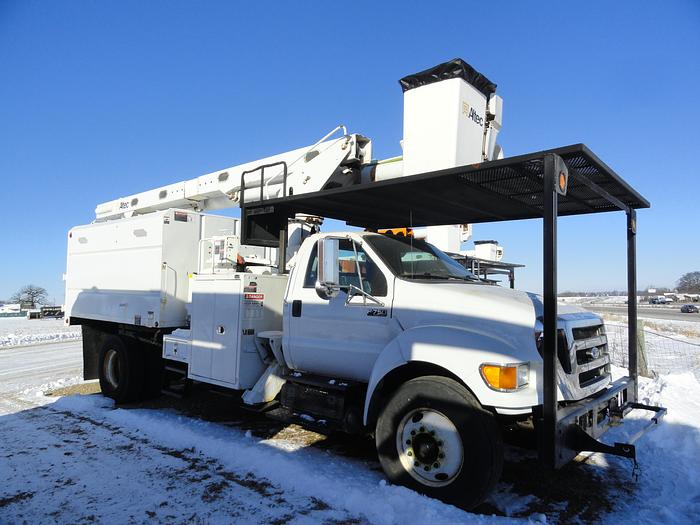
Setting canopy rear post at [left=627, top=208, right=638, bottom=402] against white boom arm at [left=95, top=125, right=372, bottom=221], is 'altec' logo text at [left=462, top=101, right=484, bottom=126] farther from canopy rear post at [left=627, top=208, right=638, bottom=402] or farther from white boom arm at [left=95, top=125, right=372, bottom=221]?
canopy rear post at [left=627, top=208, right=638, bottom=402]

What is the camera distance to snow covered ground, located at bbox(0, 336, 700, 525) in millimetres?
3729

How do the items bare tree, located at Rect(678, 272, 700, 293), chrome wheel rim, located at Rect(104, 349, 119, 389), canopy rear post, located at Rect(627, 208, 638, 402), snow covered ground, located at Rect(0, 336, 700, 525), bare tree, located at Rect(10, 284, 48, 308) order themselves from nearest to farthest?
1. snow covered ground, located at Rect(0, 336, 700, 525)
2. canopy rear post, located at Rect(627, 208, 638, 402)
3. chrome wheel rim, located at Rect(104, 349, 119, 389)
4. bare tree, located at Rect(10, 284, 48, 308)
5. bare tree, located at Rect(678, 272, 700, 293)

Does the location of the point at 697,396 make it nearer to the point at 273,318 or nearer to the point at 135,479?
the point at 273,318

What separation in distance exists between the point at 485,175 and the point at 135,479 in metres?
4.25

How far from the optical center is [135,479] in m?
4.43

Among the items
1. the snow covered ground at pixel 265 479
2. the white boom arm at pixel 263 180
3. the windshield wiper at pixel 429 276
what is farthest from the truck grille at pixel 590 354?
the white boom arm at pixel 263 180

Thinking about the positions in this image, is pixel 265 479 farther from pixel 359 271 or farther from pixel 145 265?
pixel 145 265

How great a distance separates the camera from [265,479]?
4.41m

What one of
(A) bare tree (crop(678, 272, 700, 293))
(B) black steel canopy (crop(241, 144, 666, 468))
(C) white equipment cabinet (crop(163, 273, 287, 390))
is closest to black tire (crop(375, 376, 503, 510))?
(B) black steel canopy (crop(241, 144, 666, 468))

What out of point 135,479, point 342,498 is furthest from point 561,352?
point 135,479

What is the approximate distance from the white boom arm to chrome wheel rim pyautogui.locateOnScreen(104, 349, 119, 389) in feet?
9.30

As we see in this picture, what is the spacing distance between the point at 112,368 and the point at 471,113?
675 centimetres

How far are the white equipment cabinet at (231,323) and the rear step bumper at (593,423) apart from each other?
3497 millimetres

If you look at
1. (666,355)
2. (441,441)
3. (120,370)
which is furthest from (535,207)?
(666,355)
